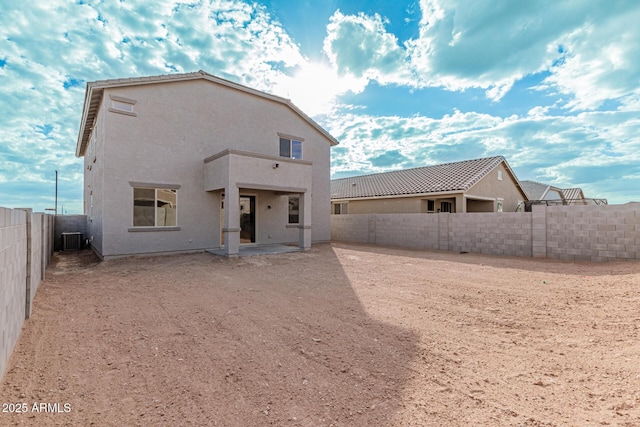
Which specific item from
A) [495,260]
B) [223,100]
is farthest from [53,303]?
[495,260]

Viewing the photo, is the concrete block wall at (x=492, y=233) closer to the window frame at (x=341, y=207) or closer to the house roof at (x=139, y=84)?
the house roof at (x=139, y=84)

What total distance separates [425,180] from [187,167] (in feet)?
48.9

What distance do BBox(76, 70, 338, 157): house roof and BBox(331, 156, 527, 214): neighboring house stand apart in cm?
611

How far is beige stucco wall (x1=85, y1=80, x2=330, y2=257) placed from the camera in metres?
10.9

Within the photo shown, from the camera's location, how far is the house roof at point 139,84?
10617 millimetres

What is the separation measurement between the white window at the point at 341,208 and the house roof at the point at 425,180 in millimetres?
645

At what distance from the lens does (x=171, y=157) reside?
1203cm

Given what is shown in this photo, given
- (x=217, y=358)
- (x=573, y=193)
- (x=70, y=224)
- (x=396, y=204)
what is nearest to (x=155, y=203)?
(x=70, y=224)

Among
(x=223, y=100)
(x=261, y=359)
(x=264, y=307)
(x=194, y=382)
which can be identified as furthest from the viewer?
(x=223, y=100)

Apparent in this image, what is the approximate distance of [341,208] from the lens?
80.2 ft

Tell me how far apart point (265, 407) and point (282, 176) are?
10.4 metres

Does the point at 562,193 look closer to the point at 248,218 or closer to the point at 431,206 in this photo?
the point at 431,206

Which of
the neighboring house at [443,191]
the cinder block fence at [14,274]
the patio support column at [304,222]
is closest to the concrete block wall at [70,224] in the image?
the patio support column at [304,222]

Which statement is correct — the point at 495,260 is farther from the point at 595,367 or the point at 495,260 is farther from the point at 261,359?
the point at 261,359
